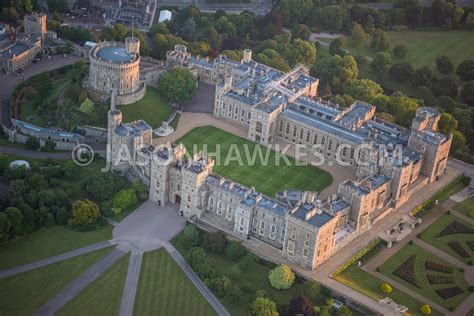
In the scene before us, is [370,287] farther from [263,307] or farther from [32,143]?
[32,143]

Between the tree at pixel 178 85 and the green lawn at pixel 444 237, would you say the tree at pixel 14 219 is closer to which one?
the tree at pixel 178 85

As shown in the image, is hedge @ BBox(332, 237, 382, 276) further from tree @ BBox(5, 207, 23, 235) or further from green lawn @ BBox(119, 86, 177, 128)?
green lawn @ BBox(119, 86, 177, 128)

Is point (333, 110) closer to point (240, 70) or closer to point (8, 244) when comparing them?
point (240, 70)

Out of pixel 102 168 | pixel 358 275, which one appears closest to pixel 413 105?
pixel 358 275

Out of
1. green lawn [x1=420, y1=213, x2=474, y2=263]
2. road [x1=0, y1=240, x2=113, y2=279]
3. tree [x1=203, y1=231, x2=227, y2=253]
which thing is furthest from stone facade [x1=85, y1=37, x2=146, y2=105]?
green lawn [x1=420, y1=213, x2=474, y2=263]

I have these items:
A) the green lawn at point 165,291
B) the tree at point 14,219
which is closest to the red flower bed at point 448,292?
the green lawn at point 165,291
